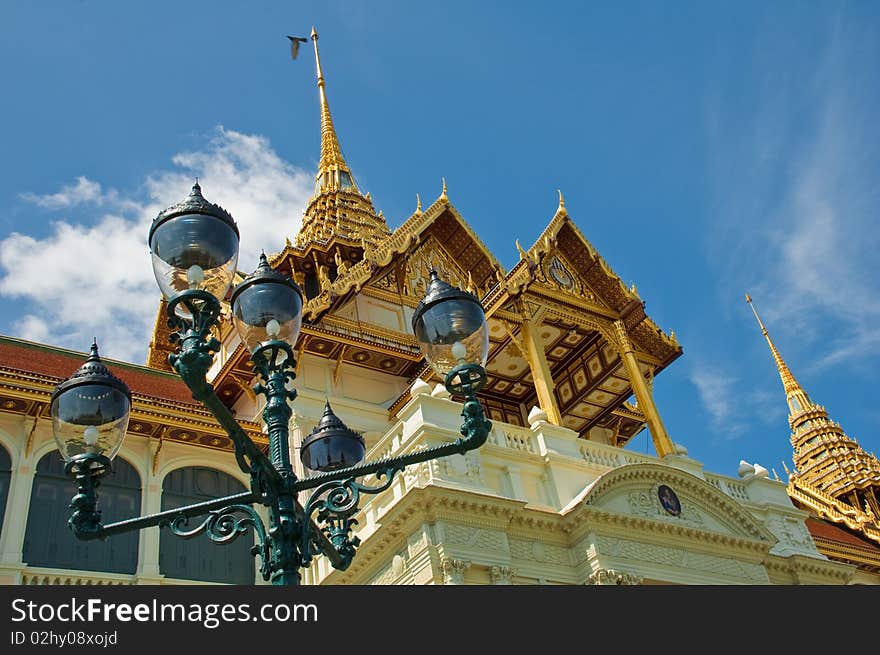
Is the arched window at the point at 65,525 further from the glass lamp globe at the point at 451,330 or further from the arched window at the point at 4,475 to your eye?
the glass lamp globe at the point at 451,330

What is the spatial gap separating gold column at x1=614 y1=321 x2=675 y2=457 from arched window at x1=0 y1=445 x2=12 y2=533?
11.9 metres

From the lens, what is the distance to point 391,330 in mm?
19453

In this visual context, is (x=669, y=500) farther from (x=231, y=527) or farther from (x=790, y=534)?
(x=231, y=527)

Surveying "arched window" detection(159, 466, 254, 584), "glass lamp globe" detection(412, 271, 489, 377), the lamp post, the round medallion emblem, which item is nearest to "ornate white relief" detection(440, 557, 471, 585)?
"arched window" detection(159, 466, 254, 584)

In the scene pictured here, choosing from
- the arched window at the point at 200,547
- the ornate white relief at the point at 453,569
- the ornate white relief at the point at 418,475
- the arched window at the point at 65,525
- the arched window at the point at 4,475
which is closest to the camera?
the ornate white relief at the point at 453,569

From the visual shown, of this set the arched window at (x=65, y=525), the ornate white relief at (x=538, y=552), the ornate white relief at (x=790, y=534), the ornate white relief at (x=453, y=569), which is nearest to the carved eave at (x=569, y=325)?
the ornate white relief at (x=790, y=534)

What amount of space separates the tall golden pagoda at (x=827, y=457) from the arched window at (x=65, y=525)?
29008mm

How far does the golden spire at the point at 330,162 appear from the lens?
30.3 metres

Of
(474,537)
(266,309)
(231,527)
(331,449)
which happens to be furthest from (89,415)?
(474,537)

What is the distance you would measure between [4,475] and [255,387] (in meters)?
9.65
